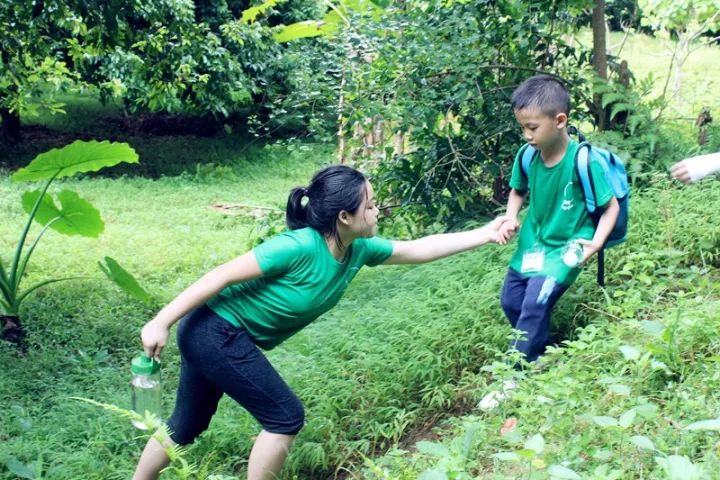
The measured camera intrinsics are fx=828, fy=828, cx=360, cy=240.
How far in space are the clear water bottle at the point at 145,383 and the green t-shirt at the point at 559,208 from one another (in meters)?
1.83

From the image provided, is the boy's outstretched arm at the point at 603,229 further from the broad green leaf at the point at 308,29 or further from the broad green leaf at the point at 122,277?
the broad green leaf at the point at 308,29

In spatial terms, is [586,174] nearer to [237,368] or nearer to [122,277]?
[237,368]

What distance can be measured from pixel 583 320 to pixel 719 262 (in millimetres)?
1041

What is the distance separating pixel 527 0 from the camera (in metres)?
6.09

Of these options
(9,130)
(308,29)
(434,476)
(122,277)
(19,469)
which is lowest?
(9,130)

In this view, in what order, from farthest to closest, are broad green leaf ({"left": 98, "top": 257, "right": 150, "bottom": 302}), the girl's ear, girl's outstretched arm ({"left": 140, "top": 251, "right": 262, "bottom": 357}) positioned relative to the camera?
broad green leaf ({"left": 98, "top": 257, "right": 150, "bottom": 302}) < the girl's ear < girl's outstretched arm ({"left": 140, "top": 251, "right": 262, "bottom": 357})

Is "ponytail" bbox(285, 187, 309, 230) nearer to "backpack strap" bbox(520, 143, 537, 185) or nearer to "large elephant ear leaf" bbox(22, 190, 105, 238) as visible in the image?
"backpack strap" bbox(520, 143, 537, 185)

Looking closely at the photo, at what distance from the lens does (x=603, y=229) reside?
3.80 m

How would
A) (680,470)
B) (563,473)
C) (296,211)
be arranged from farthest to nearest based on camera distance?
(296,211) < (563,473) < (680,470)

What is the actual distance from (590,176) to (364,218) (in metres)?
1.28

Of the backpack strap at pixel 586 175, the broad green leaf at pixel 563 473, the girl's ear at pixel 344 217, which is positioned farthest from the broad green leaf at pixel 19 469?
the backpack strap at pixel 586 175

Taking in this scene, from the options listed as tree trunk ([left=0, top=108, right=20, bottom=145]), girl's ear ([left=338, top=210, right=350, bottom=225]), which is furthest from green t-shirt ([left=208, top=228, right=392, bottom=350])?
tree trunk ([left=0, top=108, right=20, bottom=145])

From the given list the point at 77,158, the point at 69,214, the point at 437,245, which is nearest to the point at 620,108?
the point at 437,245

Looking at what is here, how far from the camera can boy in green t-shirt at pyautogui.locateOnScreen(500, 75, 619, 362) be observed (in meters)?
3.76
